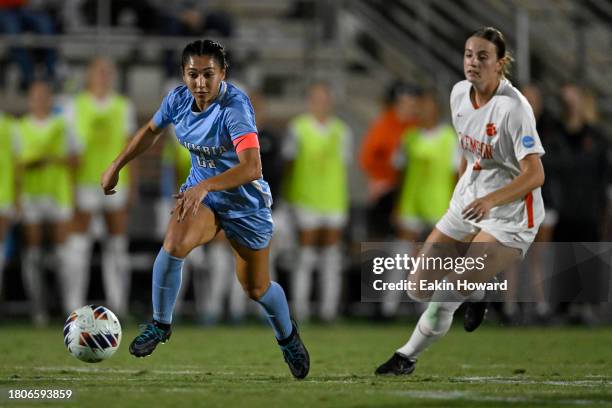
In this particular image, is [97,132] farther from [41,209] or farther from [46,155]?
[41,209]

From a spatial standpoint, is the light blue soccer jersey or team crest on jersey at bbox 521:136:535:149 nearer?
the light blue soccer jersey

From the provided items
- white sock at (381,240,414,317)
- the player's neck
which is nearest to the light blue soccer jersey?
the player's neck

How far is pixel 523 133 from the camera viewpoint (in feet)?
23.1

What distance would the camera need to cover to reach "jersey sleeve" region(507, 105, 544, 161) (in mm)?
7012

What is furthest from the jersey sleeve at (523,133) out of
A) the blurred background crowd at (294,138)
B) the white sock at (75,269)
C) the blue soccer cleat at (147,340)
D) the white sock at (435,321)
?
the white sock at (75,269)

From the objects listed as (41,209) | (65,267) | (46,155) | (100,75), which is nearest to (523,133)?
(100,75)

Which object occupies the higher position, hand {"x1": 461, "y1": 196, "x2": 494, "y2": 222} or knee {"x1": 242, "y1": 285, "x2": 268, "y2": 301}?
hand {"x1": 461, "y1": 196, "x2": 494, "y2": 222}

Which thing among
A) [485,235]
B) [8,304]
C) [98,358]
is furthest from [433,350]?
[8,304]

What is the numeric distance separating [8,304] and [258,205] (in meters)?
7.50

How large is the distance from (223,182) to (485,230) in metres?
1.75

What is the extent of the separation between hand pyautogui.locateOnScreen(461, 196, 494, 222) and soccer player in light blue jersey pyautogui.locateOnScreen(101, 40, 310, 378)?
117 centimetres

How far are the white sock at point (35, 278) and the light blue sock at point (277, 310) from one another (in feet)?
19.4

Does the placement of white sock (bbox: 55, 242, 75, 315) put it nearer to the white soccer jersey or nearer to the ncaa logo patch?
the white soccer jersey

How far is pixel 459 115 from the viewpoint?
7.47 metres
